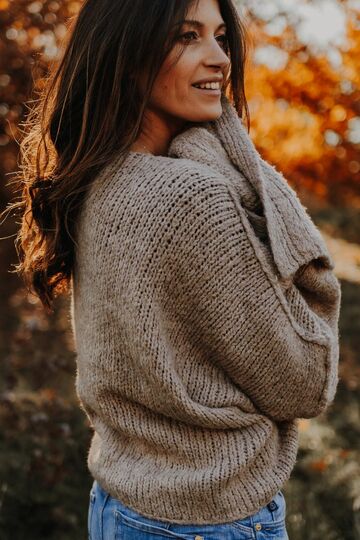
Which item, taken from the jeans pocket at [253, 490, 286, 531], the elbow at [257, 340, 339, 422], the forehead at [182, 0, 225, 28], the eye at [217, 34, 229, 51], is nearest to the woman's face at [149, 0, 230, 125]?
the forehead at [182, 0, 225, 28]

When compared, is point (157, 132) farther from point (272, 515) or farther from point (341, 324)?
point (341, 324)

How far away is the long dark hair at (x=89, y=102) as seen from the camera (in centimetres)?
179

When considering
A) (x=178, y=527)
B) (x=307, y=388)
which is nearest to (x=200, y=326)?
(x=307, y=388)

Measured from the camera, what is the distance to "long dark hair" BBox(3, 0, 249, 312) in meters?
1.79

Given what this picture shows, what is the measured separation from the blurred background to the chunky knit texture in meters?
0.62

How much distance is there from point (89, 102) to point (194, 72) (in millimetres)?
281

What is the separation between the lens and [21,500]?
378cm

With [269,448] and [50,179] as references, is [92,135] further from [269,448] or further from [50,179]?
[269,448]

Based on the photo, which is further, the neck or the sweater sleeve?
the neck

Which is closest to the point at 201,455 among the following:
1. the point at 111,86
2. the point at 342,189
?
the point at 111,86

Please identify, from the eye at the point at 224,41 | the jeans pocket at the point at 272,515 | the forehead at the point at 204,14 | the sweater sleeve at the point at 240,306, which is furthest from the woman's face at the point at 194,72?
the jeans pocket at the point at 272,515

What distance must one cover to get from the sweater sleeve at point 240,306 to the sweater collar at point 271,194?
49 millimetres

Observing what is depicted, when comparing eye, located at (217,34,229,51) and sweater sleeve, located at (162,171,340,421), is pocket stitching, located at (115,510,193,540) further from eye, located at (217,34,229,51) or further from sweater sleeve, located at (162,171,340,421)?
eye, located at (217,34,229,51)

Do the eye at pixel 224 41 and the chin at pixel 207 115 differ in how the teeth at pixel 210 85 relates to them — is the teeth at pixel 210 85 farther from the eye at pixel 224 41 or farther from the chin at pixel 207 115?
the eye at pixel 224 41
